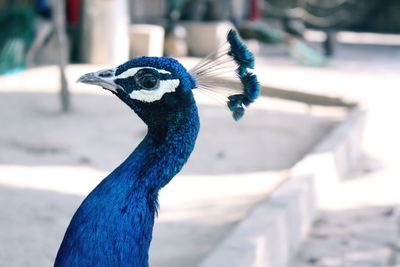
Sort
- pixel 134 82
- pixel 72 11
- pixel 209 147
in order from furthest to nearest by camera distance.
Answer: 1. pixel 72 11
2. pixel 209 147
3. pixel 134 82

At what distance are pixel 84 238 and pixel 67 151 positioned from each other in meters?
2.52

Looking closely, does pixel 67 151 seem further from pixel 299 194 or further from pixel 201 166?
pixel 299 194

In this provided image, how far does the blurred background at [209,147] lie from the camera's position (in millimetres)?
2578

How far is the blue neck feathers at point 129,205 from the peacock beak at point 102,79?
0.11 meters

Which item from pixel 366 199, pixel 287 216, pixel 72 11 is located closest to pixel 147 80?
pixel 287 216

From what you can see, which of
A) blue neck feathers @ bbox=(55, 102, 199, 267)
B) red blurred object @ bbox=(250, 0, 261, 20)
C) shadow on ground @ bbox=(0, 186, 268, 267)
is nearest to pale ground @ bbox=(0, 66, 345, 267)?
shadow on ground @ bbox=(0, 186, 268, 267)

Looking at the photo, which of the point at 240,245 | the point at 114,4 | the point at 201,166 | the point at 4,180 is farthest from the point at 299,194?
the point at 114,4

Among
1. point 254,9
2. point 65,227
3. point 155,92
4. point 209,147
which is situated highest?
point 155,92

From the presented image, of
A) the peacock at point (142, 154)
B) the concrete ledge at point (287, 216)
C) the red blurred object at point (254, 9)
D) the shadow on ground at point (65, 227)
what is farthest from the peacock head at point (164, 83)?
the red blurred object at point (254, 9)

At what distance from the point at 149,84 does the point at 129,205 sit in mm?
220

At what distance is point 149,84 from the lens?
4.05 feet

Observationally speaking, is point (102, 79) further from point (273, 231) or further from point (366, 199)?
point (366, 199)

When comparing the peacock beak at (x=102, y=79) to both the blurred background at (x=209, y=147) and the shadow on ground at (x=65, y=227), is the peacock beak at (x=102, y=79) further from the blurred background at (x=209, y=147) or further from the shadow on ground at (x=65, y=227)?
the shadow on ground at (x=65, y=227)

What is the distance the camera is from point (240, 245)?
2156 mm
